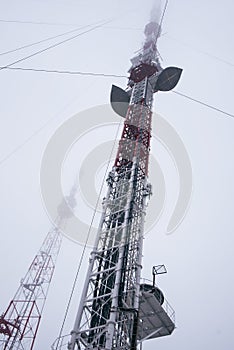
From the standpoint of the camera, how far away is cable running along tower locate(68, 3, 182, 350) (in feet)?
62.8

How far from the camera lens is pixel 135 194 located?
2583 cm

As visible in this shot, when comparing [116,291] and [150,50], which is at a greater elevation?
[150,50]

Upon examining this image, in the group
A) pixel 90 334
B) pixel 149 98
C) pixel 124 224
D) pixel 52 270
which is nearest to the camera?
pixel 90 334

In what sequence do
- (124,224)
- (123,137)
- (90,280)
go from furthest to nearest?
1. (123,137)
2. (124,224)
3. (90,280)

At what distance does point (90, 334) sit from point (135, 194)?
393 inches

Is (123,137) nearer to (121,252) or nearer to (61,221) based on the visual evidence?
(121,252)

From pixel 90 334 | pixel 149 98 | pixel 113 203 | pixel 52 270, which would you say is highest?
pixel 149 98

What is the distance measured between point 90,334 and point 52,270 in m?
34.6

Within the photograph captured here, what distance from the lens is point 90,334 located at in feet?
64.5

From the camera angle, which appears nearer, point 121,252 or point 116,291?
point 116,291

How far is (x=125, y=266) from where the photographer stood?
21.3 meters

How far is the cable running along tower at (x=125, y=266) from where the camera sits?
1916 centimetres

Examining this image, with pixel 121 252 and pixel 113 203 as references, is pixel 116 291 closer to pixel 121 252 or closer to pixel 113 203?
pixel 121 252

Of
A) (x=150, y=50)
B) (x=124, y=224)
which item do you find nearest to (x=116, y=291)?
(x=124, y=224)
